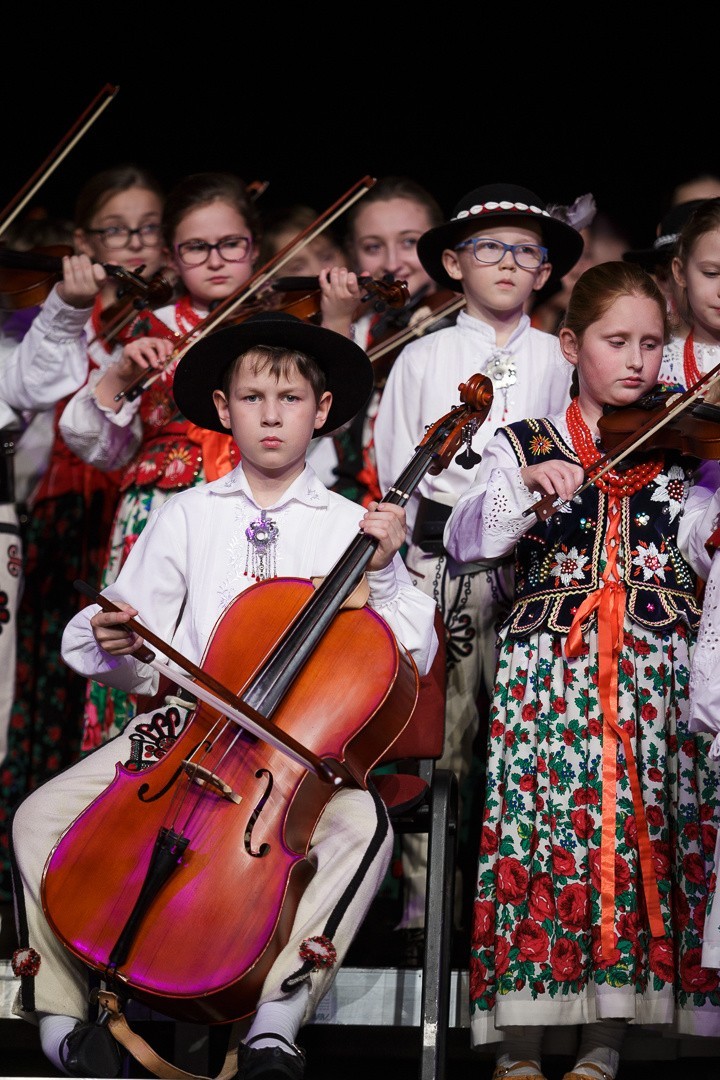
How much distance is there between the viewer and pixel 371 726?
2.13 meters

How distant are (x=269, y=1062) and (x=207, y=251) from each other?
2.07 metres

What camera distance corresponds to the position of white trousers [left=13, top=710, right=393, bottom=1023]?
80.8 inches

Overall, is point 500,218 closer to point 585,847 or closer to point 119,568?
point 119,568

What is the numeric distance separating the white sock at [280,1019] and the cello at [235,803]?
0.03m

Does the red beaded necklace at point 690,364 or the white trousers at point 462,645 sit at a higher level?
the red beaded necklace at point 690,364

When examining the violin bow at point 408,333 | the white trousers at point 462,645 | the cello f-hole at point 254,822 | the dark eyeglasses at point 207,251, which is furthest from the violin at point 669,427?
the dark eyeglasses at point 207,251

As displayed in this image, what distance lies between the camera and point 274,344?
8.55 ft

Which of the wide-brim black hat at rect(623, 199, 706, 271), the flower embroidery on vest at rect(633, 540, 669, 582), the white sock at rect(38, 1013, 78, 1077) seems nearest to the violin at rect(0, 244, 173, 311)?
the wide-brim black hat at rect(623, 199, 706, 271)

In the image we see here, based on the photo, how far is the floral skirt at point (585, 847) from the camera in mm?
2299

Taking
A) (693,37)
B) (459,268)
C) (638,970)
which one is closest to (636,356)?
(459,268)

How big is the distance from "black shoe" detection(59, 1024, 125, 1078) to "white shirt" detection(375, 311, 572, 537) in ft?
4.57

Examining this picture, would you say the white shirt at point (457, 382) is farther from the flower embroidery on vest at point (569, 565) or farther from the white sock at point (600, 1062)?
the white sock at point (600, 1062)

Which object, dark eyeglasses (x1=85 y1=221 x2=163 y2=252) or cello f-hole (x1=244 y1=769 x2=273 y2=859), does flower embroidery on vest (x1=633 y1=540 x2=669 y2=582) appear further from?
dark eyeglasses (x1=85 y1=221 x2=163 y2=252)

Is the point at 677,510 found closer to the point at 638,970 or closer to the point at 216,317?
the point at 638,970
